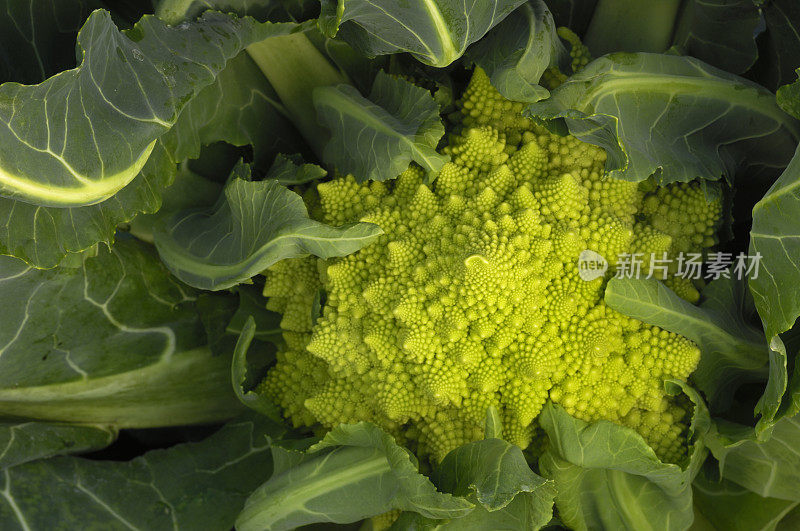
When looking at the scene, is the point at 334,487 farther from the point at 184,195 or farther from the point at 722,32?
the point at 722,32

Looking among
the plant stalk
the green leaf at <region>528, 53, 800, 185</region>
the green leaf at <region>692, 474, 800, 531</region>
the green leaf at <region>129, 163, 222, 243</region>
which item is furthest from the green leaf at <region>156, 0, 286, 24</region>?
the green leaf at <region>692, 474, 800, 531</region>

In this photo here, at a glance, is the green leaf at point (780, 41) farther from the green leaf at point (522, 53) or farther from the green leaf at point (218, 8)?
the green leaf at point (218, 8)

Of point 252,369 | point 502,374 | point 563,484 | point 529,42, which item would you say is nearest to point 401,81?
Answer: point 529,42

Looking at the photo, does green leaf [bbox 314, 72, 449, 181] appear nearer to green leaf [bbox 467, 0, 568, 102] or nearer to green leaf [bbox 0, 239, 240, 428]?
green leaf [bbox 467, 0, 568, 102]

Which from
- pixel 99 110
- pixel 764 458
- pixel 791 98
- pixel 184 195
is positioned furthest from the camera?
pixel 184 195

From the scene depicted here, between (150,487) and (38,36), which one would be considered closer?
(38,36)

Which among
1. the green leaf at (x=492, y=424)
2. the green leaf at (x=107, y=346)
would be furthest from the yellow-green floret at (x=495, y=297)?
the green leaf at (x=107, y=346)

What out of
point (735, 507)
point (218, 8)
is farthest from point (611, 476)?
point (218, 8)
